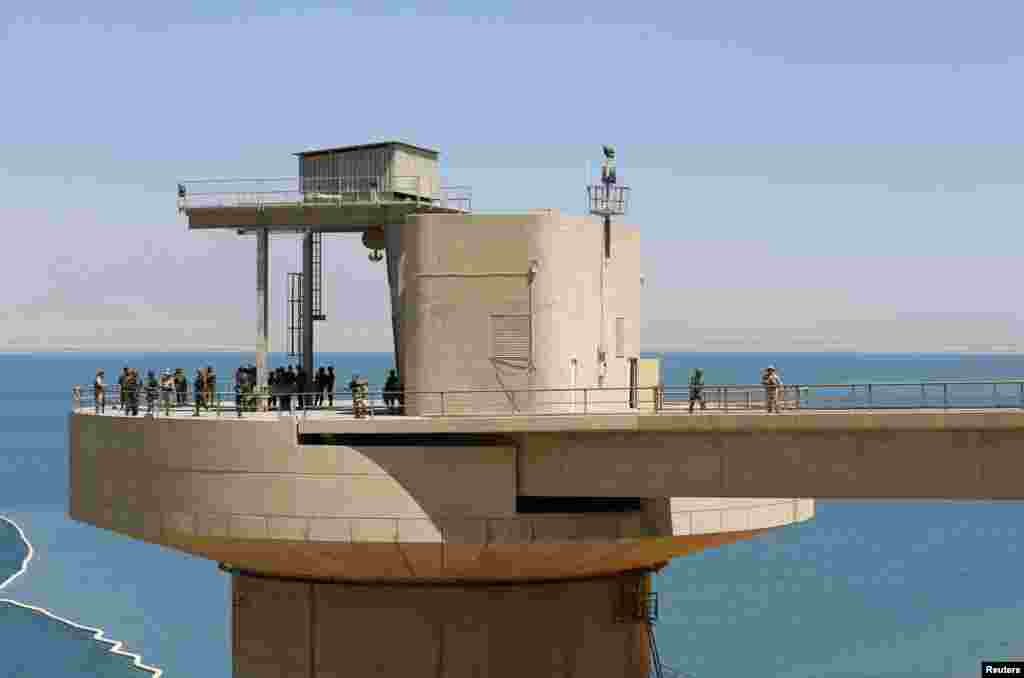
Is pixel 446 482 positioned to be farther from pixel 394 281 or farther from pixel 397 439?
pixel 394 281

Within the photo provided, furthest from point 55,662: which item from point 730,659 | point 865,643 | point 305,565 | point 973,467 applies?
point 973,467

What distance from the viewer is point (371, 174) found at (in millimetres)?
44094

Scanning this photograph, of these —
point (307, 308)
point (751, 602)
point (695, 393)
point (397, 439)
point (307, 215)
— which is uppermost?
point (307, 215)

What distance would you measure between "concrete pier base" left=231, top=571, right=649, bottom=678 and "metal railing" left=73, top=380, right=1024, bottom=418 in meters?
4.49

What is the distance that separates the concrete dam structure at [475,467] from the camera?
119ft

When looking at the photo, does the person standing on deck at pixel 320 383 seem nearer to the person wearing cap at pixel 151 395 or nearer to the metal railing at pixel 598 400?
the metal railing at pixel 598 400

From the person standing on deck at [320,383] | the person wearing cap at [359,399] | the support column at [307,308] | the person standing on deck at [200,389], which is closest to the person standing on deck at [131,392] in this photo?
the person standing on deck at [200,389]

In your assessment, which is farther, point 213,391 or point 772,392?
point 213,391

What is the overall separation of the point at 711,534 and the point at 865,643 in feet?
261

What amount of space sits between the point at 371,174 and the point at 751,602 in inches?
3568

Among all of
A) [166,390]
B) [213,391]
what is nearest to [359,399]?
[213,391]

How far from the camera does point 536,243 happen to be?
4031 centimetres

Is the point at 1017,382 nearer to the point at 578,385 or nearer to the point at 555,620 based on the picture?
the point at 578,385

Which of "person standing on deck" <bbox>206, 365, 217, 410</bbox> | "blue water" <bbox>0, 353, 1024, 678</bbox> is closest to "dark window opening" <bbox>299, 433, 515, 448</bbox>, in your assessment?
"person standing on deck" <bbox>206, 365, 217, 410</bbox>
